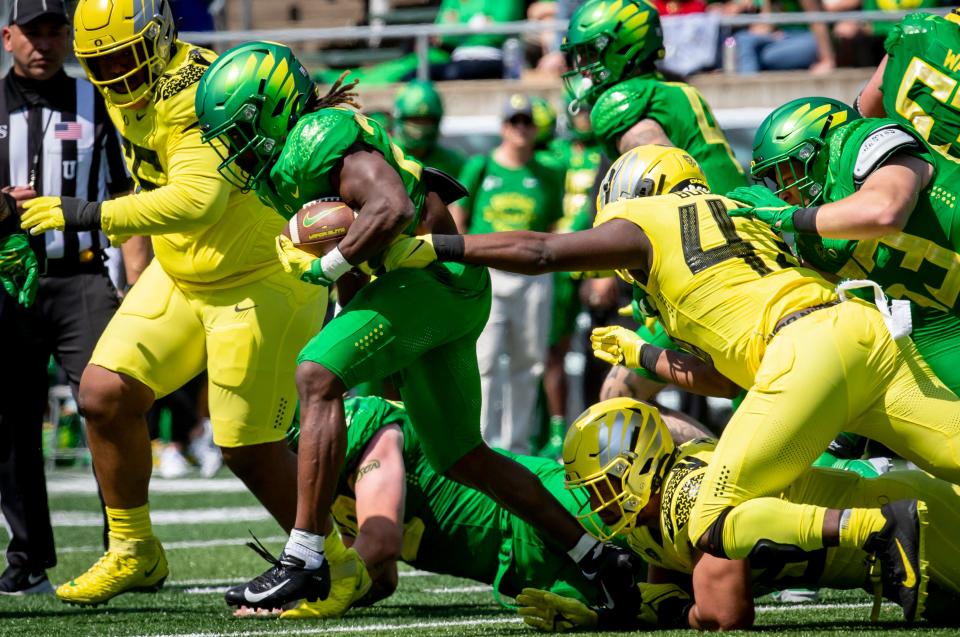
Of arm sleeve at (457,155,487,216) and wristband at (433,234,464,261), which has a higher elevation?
wristband at (433,234,464,261)

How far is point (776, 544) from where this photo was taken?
4043mm

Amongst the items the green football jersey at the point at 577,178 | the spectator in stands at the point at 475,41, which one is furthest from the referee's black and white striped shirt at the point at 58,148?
the spectator in stands at the point at 475,41

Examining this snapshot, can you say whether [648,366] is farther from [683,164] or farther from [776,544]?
[776,544]

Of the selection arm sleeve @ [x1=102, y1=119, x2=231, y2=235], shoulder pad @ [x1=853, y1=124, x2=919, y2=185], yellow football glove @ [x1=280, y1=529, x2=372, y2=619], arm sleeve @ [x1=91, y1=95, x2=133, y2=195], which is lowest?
yellow football glove @ [x1=280, y1=529, x2=372, y2=619]

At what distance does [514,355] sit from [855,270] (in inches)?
202

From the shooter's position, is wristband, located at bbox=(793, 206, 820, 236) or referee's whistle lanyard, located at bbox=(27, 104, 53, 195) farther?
referee's whistle lanyard, located at bbox=(27, 104, 53, 195)

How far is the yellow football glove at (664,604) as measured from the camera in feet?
15.0

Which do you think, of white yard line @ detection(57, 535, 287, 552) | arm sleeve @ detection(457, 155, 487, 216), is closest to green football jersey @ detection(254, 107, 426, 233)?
white yard line @ detection(57, 535, 287, 552)

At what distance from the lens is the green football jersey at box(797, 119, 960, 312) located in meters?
4.32

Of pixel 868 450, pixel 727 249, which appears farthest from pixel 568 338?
pixel 727 249

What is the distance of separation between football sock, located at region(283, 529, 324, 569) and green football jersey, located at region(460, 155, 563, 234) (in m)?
A: 5.29

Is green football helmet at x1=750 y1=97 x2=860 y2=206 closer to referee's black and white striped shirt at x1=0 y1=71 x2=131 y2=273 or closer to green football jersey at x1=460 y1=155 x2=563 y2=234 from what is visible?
referee's black and white striped shirt at x1=0 y1=71 x2=131 y2=273

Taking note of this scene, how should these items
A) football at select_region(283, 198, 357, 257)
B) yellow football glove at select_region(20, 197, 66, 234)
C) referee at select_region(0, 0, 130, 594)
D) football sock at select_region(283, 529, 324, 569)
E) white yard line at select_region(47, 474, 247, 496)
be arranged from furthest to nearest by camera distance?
white yard line at select_region(47, 474, 247, 496), referee at select_region(0, 0, 130, 594), yellow football glove at select_region(20, 197, 66, 234), football at select_region(283, 198, 357, 257), football sock at select_region(283, 529, 324, 569)

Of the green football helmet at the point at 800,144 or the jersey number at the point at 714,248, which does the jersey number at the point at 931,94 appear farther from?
the jersey number at the point at 714,248
